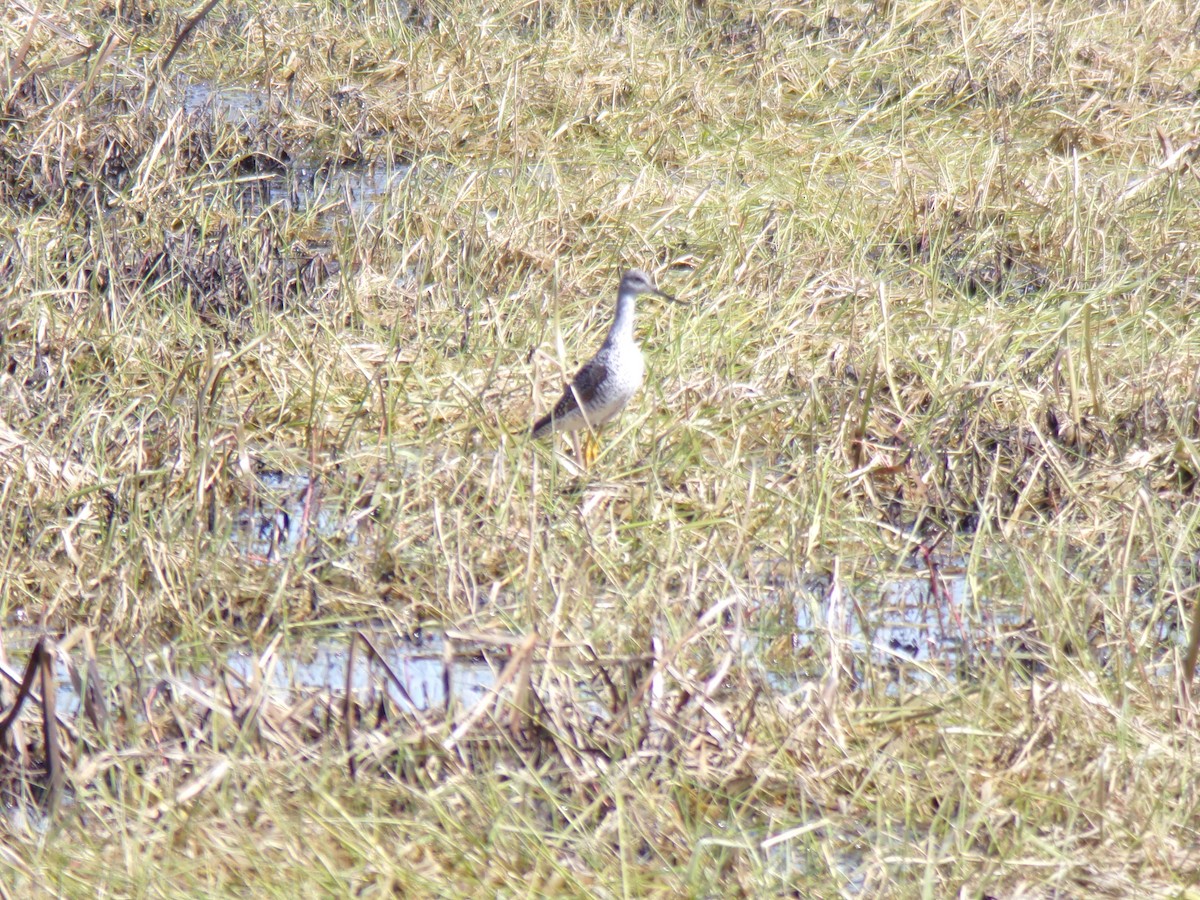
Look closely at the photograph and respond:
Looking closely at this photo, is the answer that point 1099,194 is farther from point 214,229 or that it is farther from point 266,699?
point 266,699

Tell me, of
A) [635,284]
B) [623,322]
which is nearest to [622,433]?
[623,322]

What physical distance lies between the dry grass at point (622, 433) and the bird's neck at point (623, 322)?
0.71 feet

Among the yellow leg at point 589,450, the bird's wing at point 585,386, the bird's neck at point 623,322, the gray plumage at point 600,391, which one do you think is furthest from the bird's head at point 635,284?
the yellow leg at point 589,450

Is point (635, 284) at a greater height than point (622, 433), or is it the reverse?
point (635, 284)

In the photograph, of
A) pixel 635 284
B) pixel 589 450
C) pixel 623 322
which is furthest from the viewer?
pixel 635 284

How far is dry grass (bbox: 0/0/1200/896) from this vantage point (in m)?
3.31

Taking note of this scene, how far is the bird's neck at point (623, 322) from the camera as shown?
5.58 meters

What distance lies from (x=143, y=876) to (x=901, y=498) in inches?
110

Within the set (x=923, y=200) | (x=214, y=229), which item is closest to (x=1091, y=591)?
(x=923, y=200)

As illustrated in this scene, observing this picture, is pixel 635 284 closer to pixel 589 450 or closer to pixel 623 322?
pixel 623 322

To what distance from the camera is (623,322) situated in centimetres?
571

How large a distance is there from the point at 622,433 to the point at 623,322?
1.76 feet

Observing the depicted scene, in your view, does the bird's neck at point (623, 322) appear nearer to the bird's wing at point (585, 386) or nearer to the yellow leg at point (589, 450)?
the bird's wing at point (585, 386)

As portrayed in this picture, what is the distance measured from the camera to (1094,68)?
8398mm
